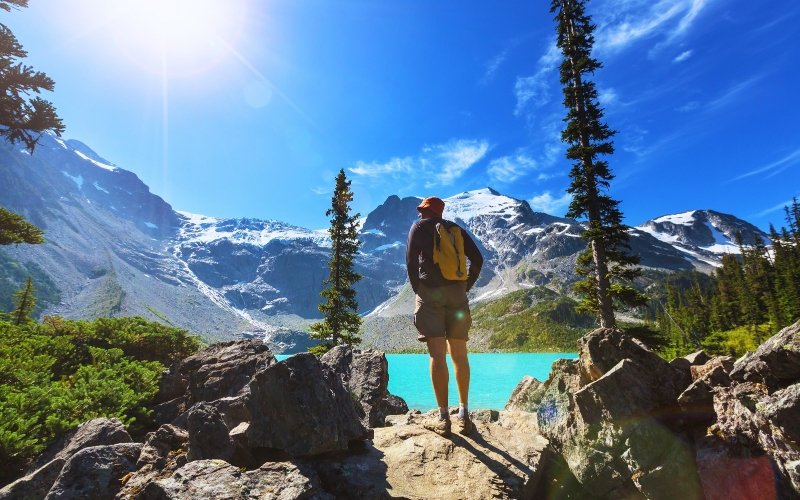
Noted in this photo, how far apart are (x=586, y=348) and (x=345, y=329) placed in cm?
2525

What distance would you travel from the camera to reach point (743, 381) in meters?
5.30

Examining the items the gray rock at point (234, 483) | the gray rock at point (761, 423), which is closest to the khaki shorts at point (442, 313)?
the gray rock at point (234, 483)

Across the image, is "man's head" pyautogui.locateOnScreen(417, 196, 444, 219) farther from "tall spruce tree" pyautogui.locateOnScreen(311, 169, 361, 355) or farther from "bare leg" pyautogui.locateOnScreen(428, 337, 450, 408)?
"tall spruce tree" pyautogui.locateOnScreen(311, 169, 361, 355)

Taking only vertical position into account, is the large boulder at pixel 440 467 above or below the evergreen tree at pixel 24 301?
below

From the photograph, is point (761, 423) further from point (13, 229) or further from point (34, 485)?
point (13, 229)

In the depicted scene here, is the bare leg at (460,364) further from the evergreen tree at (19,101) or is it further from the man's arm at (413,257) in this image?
the evergreen tree at (19,101)

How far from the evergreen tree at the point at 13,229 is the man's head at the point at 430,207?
13.3 m

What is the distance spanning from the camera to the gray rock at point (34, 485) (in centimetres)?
547

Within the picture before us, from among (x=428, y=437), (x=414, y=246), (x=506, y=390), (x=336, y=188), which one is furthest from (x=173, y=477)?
(x=506, y=390)

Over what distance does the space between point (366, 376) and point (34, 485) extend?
7547mm

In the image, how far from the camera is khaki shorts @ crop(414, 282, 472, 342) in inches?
245

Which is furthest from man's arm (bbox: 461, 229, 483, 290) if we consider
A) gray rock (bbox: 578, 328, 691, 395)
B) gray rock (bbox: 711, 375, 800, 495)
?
gray rock (bbox: 711, 375, 800, 495)

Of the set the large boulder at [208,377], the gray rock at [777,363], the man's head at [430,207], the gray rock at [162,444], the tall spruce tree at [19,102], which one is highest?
the tall spruce tree at [19,102]

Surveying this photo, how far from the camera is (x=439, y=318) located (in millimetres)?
6266
